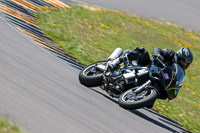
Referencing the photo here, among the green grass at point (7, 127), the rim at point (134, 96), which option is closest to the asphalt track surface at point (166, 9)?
the rim at point (134, 96)

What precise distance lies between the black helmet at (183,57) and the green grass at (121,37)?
5.93 ft

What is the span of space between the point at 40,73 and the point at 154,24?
9.96m

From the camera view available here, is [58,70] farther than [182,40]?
No

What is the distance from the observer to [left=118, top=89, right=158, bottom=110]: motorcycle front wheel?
710 centimetres

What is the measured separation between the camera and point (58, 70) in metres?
8.34

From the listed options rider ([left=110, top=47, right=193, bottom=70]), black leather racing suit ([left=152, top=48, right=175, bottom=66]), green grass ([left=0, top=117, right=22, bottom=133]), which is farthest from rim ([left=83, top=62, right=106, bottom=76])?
green grass ([left=0, top=117, right=22, bottom=133])

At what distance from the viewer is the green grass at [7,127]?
154 inches

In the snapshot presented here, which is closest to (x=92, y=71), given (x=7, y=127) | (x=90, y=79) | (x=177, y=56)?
(x=90, y=79)

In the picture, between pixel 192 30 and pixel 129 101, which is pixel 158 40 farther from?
pixel 129 101

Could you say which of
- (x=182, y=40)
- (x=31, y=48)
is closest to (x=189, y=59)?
(x=31, y=48)

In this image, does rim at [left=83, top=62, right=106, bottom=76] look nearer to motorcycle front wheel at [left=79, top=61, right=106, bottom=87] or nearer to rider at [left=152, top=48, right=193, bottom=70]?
motorcycle front wheel at [left=79, top=61, right=106, bottom=87]

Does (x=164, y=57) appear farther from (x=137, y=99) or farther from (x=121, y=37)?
(x=121, y=37)

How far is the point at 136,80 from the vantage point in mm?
7828

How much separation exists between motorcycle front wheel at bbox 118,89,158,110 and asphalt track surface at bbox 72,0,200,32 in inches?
366
